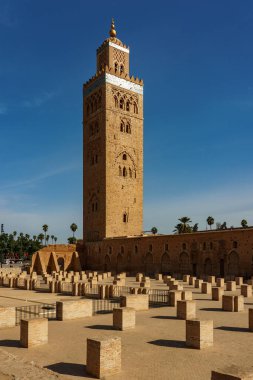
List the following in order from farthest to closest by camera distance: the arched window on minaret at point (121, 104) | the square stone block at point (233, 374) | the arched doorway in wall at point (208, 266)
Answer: the arched window on minaret at point (121, 104), the arched doorway in wall at point (208, 266), the square stone block at point (233, 374)

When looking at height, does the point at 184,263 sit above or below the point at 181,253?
below

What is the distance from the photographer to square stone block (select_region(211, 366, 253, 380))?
218 inches

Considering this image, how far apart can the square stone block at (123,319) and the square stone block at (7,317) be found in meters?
3.06

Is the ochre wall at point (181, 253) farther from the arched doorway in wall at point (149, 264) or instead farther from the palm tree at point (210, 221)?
the palm tree at point (210, 221)

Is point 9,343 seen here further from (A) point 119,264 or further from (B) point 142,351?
(A) point 119,264

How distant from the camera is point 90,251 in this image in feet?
134

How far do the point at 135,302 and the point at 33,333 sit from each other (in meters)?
6.02

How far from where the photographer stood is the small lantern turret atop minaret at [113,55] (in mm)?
42878

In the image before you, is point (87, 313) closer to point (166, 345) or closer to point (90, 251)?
point (166, 345)

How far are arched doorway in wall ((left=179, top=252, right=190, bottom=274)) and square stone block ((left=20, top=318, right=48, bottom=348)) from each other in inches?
854

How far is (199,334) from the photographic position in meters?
8.88

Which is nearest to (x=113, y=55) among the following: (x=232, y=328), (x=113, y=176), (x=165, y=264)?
(x=113, y=176)

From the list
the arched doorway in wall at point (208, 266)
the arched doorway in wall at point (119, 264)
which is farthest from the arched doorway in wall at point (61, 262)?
the arched doorway in wall at point (208, 266)

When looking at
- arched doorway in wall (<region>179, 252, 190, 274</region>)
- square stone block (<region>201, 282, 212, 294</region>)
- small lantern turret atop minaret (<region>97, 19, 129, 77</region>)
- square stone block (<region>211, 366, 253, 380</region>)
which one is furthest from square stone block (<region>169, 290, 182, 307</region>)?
small lantern turret atop minaret (<region>97, 19, 129, 77</region>)
